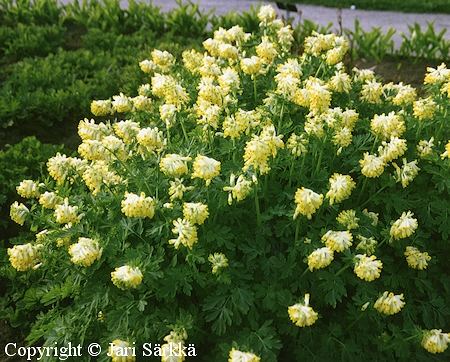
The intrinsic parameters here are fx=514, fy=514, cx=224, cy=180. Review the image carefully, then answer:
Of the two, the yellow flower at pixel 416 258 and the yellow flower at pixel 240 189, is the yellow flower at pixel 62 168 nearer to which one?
the yellow flower at pixel 240 189

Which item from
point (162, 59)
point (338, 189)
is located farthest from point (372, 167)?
point (162, 59)

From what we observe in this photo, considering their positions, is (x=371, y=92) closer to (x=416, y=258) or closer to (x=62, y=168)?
(x=416, y=258)

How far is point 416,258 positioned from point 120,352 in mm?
1618

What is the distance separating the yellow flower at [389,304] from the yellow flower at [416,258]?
318 mm

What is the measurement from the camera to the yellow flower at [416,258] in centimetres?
278

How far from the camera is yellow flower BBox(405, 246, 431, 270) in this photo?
2777mm

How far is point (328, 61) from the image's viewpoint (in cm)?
329

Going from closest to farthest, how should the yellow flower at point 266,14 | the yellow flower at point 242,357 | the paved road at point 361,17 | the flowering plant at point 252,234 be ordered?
the yellow flower at point 242,357, the flowering plant at point 252,234, the yellow flower at point 266,14, the paved road at point 361,17

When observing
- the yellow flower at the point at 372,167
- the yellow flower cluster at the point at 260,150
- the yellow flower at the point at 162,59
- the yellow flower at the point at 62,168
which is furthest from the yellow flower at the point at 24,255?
the yellow flower at the point at 372,167

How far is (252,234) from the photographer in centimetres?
286

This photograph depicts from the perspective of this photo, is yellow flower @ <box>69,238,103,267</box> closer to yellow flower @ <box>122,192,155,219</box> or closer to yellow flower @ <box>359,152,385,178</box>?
yellow flower @ <box>122,192,155,219</box>

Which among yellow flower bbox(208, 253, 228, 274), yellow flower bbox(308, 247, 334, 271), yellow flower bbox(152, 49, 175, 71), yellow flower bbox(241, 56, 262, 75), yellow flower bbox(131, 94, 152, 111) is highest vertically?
yellow flower bbox(241, 56, 262, 75)

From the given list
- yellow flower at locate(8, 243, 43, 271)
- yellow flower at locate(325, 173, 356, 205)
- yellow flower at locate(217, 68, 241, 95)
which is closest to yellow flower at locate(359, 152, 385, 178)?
yellow flower at locate(325, 173, 356, 205)

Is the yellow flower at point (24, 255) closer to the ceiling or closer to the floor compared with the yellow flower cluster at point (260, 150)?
closer to the floor
